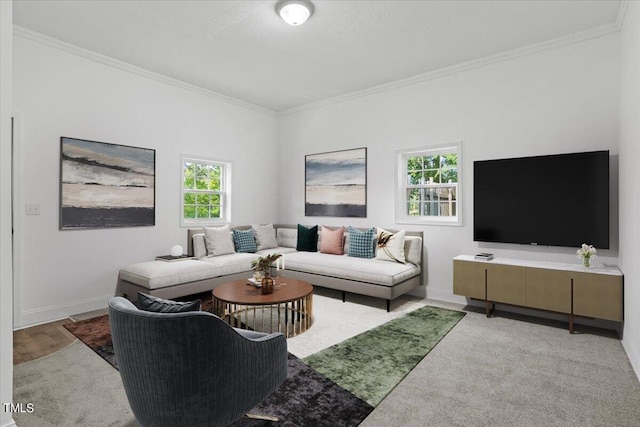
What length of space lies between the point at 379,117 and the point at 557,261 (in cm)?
289

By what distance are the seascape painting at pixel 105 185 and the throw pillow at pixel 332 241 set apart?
2.37 meters

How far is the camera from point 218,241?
4.93 meters

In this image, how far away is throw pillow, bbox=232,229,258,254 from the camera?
17.3 feet

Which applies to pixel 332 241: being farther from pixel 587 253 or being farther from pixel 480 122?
pixel 587 253

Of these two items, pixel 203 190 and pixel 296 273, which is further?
pixel 203 190

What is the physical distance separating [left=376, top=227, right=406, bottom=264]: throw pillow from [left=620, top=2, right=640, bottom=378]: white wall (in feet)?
7.06

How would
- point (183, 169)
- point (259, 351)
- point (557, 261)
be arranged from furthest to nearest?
1. point (183, 169)
2. point (557, 261)
3. point (259, 351)

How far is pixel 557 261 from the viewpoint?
3699 mm

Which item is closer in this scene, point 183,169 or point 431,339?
point 431,339

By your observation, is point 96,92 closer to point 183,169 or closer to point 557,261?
A: point 183,169

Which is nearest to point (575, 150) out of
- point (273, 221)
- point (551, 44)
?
point (551, 44)

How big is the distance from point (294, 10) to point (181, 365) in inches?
112

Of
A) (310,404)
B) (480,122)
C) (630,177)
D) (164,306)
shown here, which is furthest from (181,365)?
(480,122)

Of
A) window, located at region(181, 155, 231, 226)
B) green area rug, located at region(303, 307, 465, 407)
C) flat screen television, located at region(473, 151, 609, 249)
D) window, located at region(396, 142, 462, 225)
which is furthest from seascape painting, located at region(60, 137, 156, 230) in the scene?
flat screen television, located at region(473, 151, 609, 249)
